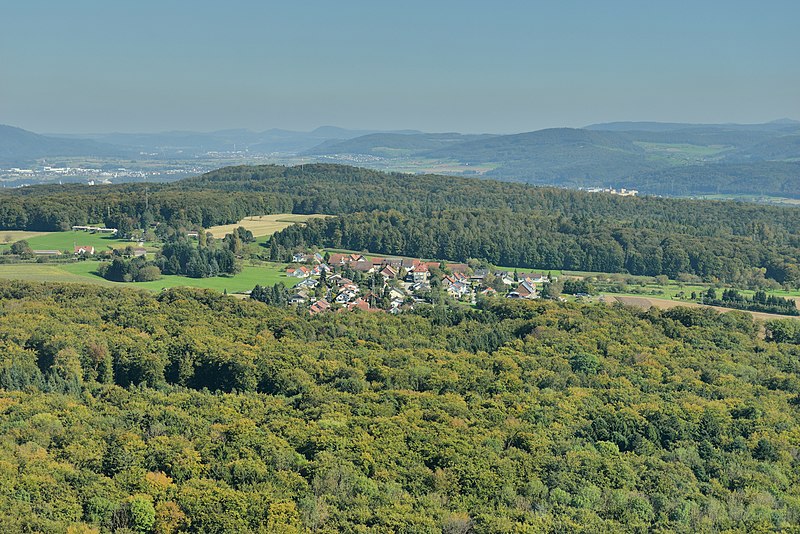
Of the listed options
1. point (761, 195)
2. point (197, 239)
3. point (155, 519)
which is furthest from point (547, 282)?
point (761, 195)

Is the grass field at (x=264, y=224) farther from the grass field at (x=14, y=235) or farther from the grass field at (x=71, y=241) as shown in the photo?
the grass field at (x=14, y=235)

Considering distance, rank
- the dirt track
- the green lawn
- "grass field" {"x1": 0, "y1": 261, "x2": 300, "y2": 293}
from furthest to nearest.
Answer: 1. the green lawn
2. "grass field" {"x1": 0, "y1": 261, "x2": 300, "y2": 293}
3. the dirt track

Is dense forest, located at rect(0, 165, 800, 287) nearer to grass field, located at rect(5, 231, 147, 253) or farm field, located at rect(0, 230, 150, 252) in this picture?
farm field, located at rect(0, 230, 150, 252)

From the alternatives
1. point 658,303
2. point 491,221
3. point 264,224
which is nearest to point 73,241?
point 264,224

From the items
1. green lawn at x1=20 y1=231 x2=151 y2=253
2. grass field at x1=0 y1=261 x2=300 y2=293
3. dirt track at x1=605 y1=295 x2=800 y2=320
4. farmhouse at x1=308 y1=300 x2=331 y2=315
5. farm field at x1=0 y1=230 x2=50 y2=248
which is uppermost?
farm field at x1=0 y1=230 x2=50 y2=248

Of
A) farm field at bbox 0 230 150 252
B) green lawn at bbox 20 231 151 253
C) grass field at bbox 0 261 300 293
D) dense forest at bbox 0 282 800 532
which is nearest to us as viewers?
dense forest at bbox 0 282 800 532

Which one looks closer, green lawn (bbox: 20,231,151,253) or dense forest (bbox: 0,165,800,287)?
green lawn (bbox: 20,231,151,253)

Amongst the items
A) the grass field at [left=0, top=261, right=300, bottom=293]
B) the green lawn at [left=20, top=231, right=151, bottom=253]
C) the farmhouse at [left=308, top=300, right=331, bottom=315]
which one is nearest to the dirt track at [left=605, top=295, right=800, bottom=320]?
the farmhouse at [left=308, top=300, right=331, bottom=315]
